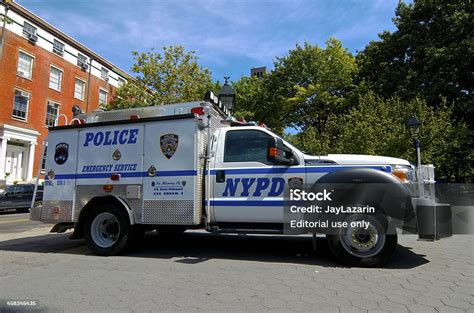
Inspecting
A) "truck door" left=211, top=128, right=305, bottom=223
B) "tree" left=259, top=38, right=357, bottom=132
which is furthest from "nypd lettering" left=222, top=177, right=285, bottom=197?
"tree" left=259, top=38, right=357, bottom=132

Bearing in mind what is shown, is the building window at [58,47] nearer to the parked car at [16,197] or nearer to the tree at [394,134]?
the parked car at [16,197]

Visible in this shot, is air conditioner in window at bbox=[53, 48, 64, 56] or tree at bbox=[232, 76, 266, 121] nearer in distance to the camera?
tree at bbox=[232, 76, 266, 121]

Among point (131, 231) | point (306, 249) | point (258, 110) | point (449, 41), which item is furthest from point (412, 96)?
point (131, 231)

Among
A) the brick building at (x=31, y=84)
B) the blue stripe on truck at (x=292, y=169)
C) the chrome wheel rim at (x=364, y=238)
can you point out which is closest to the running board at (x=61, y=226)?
the blue stripe on truck at (x=292, y=169)

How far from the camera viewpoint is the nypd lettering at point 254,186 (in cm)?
617

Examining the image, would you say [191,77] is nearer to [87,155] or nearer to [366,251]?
[87,155]

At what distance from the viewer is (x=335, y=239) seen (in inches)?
231

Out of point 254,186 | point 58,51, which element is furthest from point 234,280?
point 58,51

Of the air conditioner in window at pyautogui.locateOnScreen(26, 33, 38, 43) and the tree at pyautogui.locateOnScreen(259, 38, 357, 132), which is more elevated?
the air conditioner in window at pyautogui.locateOnScreen(26, 33, 38, 43)

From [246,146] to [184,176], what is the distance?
3.94 ft

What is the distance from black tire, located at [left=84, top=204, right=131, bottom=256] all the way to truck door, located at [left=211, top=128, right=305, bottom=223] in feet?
5.73

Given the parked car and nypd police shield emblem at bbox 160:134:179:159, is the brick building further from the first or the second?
nypd police shield emblem at bbox 160:134:179:159

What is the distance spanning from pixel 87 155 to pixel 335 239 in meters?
4.84

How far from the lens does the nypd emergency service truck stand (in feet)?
19.5
